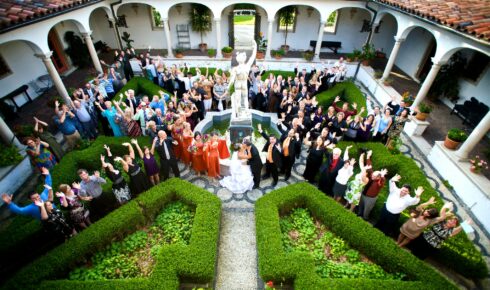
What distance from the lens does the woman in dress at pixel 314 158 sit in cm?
775

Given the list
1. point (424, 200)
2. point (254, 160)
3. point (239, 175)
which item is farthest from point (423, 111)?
point (239, 175)

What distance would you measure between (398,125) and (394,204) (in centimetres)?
425

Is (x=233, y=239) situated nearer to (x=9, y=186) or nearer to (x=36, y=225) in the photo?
(x=36, y=225)

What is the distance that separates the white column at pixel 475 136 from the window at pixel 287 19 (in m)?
13.7

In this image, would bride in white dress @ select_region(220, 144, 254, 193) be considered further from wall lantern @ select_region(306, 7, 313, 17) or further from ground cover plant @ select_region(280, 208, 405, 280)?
wall lantern @ select_region(306, 7, 313, 17)

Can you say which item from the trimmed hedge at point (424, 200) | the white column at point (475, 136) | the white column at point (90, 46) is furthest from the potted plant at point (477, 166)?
the white column at point (90, 46)

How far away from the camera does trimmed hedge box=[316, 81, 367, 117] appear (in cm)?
1207

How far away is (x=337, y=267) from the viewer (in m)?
6.27

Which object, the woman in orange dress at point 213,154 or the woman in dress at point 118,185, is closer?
the woman in dress at point 118,185

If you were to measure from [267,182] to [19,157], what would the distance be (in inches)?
333

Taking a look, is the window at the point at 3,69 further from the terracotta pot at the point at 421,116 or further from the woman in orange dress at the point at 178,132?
the terracotta pot at the point at 421,116

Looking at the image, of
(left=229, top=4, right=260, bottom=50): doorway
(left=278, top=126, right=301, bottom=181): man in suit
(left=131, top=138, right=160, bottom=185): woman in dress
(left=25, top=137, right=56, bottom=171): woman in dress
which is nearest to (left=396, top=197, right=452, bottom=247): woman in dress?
(left=278, top=126, right=301, bottom=181): man in suit

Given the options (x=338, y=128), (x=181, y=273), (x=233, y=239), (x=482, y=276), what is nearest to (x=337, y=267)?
(x=233, y=239)

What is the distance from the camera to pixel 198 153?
A: 325 inches
